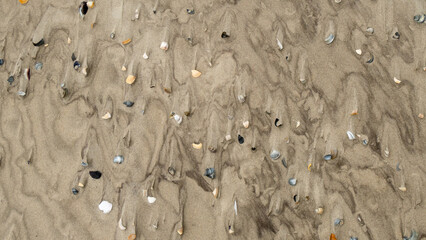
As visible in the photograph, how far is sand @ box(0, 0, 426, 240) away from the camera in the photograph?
3.99 ft

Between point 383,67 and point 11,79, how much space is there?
3.86 feet

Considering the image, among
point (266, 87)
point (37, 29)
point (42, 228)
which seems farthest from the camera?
point (37, 29)

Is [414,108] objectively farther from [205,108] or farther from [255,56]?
[205,108]

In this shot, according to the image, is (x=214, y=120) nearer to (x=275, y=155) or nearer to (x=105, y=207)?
Result: (x=275, y=155)

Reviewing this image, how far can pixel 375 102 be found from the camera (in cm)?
133

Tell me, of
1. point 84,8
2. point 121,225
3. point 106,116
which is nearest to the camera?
point 121,225

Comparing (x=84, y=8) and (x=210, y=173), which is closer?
(x=210, y=173)

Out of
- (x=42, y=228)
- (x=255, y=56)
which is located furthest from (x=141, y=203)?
(x=255, y=56)

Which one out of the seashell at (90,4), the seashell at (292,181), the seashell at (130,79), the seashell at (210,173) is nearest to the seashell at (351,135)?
the seashell at (292,181)

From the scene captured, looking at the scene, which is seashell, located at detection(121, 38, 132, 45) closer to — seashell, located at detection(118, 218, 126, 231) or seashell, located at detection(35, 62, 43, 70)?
seashell, located at detection(35, 62, 43, 70)

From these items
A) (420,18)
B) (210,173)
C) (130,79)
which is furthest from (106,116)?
(420,18)

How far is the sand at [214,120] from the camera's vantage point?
3.99 ft

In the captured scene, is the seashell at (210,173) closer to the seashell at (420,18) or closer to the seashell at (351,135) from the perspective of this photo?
the seashell at (351,135)

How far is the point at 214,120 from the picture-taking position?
4.24 ft
